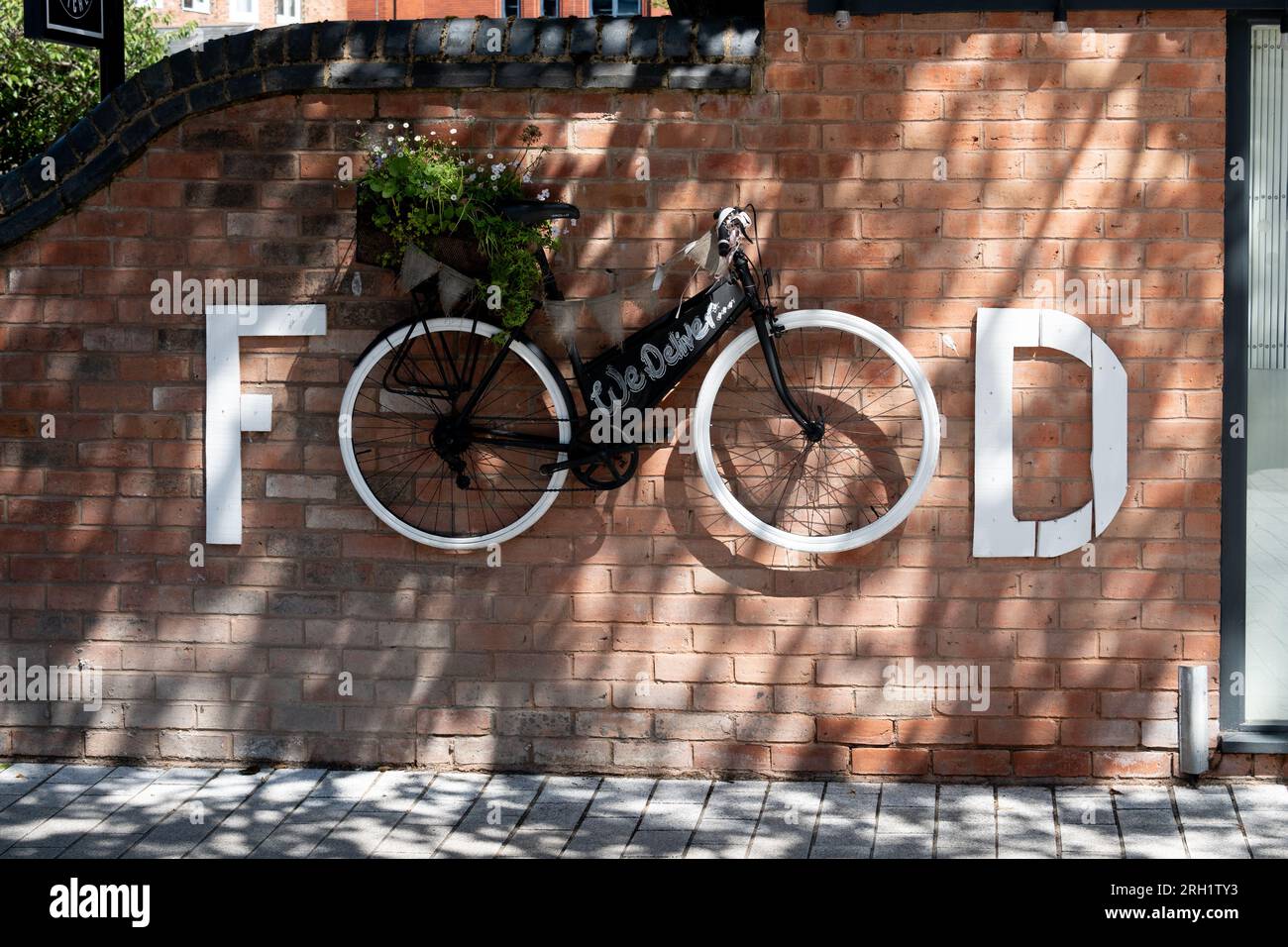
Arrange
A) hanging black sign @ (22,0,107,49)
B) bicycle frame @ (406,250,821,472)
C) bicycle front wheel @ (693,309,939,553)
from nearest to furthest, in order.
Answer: bicycle frame @ (406,250,821,472), bicycle front wheel @ (693,309,939,553), hanging black sign @ (22,0,107,49)

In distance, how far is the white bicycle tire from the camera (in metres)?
6.12

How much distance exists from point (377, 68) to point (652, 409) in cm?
169

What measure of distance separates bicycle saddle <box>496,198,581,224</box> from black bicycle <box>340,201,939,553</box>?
22 cm

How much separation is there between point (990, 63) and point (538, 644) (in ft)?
9.27

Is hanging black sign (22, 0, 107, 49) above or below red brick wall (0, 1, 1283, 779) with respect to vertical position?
above

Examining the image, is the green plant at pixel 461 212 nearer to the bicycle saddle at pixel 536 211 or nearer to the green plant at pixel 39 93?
the bicycle saddle at pixel 536 211

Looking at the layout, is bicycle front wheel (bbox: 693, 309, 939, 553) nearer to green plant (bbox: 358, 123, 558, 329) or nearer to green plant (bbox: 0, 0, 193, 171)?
green plant (bbox: 358, 123, 558, 329)

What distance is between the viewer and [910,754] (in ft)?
20.4

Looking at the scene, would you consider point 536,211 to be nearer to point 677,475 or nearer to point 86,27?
point 677,475

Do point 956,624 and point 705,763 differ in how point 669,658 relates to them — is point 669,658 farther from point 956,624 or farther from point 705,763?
point 956,624

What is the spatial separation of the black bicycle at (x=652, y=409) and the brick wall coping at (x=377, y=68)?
2.14ft

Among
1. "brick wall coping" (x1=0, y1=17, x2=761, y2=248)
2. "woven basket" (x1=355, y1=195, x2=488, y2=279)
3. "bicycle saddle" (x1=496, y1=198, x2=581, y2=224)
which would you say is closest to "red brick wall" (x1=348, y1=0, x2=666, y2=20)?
"brick wall coping" (x1=0, y1=17, x2=761, y2=248)

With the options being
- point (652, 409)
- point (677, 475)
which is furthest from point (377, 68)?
point (677, 475)
